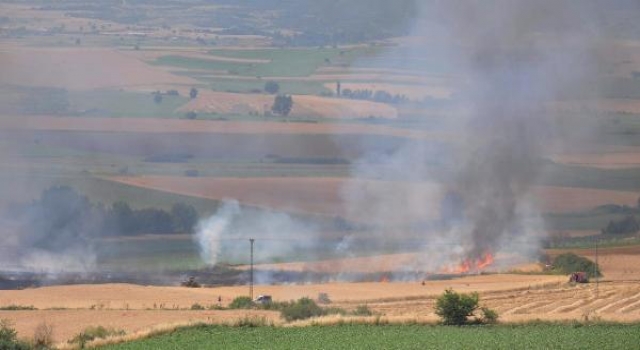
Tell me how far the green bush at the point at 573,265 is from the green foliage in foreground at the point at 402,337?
2360 centimetres

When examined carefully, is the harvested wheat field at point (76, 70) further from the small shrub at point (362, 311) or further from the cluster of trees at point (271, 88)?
the small shrub at point (362, 311)

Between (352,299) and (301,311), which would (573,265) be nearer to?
(352,299)

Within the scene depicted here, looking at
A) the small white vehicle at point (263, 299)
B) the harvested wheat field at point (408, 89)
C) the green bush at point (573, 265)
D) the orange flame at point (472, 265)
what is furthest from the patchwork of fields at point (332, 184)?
the small white vehicle at point (263, 299)

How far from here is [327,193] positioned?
282ft

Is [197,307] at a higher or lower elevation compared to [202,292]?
lower

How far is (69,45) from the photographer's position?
14525cm

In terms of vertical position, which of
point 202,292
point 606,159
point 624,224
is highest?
point 606,159

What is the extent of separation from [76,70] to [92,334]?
294 feet

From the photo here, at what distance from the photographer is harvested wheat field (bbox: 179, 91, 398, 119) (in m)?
115

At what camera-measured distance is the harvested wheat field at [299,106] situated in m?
115

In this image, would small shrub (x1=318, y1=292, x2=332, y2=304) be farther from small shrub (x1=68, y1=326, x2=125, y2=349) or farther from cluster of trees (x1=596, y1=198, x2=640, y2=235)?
cluster of trees (x1=596, y1=198, x2=640, y2=235)

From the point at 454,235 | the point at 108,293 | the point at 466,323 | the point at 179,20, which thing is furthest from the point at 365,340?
the point at 179,20

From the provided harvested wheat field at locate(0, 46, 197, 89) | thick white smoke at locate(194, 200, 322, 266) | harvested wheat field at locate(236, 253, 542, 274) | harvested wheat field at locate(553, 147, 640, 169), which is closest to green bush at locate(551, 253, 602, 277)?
harvested wheat field at locate(236, 253, 542, 274)

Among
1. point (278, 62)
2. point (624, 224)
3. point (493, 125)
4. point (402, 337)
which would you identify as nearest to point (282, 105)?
point (278, 62)
